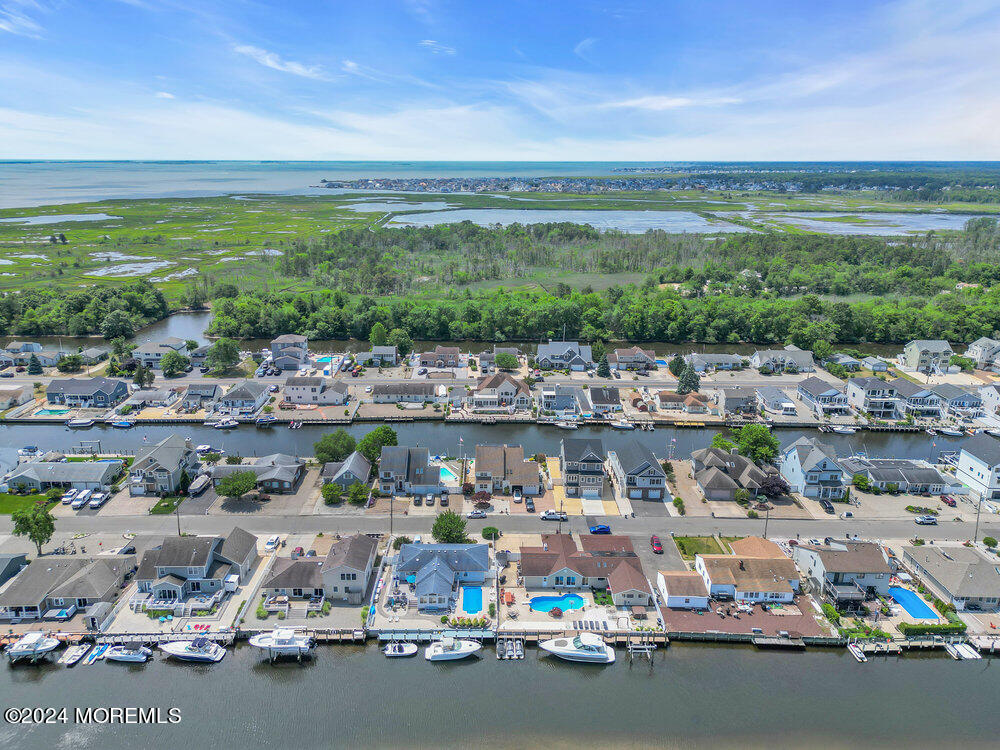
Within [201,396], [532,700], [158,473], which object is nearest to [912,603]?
[532,700]

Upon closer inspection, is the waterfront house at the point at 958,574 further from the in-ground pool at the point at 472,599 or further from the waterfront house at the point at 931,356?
the waterfront house at the point at 931,356

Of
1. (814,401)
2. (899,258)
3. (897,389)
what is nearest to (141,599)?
(814,401)

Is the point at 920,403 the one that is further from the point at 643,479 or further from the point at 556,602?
the point at 556,602

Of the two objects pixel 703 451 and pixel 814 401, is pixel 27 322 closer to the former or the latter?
pixel 703 451

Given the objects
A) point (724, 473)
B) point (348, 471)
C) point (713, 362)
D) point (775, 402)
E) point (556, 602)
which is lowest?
point (713, 362)

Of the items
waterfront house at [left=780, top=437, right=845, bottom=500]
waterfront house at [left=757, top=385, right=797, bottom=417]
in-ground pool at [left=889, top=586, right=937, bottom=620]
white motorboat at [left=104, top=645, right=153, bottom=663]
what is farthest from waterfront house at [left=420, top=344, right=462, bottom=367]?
in-ground pool at [left=889, top=586, right=937, bottom=620]

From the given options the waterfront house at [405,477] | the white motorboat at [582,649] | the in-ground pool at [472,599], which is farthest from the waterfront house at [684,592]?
the waterfront house at [405,477]
